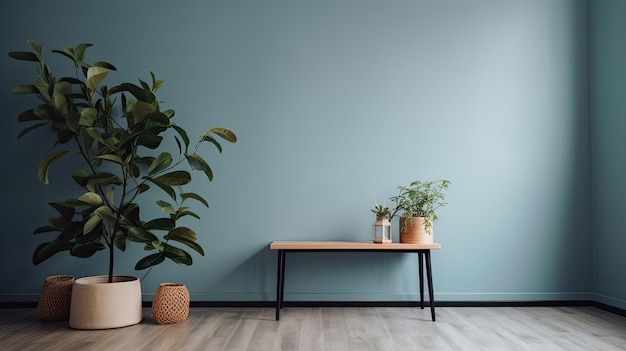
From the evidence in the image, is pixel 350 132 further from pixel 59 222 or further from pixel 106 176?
pixel 59 222

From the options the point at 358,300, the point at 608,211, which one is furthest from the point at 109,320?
the point at 608,211

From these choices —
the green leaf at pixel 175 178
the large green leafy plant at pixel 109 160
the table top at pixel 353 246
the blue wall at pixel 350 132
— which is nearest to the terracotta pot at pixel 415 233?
the table top at pixel 353 246

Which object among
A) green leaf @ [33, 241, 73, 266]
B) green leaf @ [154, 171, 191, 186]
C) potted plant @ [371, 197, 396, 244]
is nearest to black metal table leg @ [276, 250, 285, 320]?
potted plant @ [371, 197, 396, 244]

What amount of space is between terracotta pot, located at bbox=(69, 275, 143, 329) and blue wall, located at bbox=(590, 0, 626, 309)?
2.95 m

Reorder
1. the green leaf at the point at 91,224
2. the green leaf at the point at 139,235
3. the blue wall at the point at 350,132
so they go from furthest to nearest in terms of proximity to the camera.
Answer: the blue wall at the point at 350,132, the green leaf at the point at 139,235, the green leaf at the point at 91,224

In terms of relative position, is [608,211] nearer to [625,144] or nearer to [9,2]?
[625,144]

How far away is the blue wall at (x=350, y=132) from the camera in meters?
3.29

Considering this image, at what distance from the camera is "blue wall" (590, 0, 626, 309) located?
313 cm

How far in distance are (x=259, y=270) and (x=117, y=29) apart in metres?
1.88

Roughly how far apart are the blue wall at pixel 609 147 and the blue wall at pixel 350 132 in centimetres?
7

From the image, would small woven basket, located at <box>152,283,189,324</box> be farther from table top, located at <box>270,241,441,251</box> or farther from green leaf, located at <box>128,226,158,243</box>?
table top, located at <box>270,241,441,251</box>

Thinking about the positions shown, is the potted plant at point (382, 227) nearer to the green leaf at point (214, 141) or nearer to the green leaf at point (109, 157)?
the green leaf at point (214, 141)

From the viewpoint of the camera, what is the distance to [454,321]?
289 cm

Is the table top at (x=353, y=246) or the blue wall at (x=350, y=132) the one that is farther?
the blue wall at (x=350, y=132)
